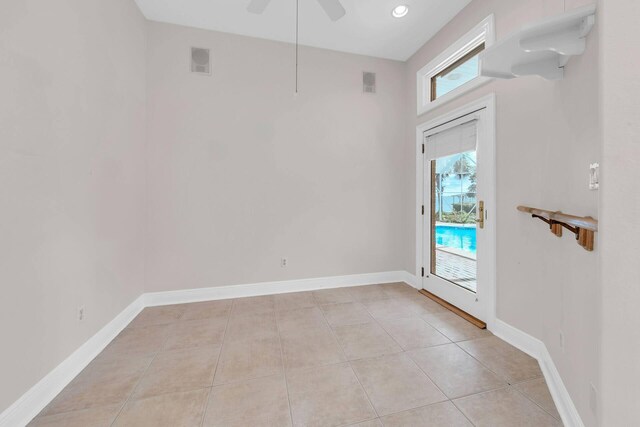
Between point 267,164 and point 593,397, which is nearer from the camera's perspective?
point 593,397

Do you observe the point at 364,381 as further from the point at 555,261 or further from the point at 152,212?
the point at 152,212

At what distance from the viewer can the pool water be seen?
2.95m

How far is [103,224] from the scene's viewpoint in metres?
2.38

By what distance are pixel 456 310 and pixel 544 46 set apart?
2.60m

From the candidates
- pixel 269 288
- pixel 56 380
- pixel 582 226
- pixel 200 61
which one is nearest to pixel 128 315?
pixel 56 380

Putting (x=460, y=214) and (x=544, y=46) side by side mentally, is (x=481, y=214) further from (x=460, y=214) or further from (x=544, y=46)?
(x=544, y=46)

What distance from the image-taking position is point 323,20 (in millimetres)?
3172

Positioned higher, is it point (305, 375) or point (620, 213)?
point (620, 213)

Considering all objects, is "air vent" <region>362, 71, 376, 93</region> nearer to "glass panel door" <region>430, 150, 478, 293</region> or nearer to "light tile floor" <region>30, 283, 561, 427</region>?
"glass panel door" <region>430, 150, 478, 293</region>

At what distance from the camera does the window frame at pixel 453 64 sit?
103 inches

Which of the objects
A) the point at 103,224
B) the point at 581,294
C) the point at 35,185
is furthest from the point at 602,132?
the point at 103,224

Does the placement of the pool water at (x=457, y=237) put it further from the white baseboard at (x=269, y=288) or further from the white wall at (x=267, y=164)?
the white baseboard at (x=269, y=288)

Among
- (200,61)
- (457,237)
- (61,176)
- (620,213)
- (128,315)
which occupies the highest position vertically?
(200,61)

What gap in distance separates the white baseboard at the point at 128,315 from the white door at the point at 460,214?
0.64 meters
